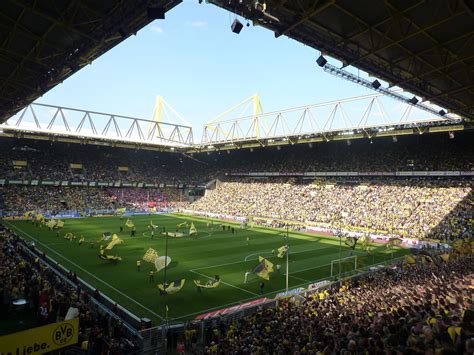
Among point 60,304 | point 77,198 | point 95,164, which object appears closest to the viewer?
point 60,304

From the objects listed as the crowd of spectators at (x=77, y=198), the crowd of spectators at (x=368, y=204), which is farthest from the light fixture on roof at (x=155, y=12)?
the crowd of spectators at (x=77, y=198)

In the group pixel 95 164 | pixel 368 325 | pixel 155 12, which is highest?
pixel 155 12

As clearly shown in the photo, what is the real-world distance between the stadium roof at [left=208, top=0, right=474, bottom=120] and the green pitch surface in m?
14.3

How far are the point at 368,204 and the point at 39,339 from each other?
162 ft

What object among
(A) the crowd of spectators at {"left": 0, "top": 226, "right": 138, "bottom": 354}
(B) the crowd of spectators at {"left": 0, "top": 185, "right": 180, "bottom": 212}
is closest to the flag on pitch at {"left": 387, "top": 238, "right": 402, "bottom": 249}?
(A) the crowd of spectators at {"left": 0, "top": 226, "right": 138, "bottom": 354}

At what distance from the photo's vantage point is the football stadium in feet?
37.7

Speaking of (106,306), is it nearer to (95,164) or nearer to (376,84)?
(376,84)

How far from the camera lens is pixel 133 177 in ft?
254

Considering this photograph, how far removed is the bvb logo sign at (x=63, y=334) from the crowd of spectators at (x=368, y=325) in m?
4.95

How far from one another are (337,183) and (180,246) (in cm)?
3387

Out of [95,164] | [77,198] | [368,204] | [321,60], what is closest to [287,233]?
[321,60]

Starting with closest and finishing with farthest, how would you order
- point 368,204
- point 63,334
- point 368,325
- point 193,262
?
point 63,334
point 368,325
point 193,262
point 368,204

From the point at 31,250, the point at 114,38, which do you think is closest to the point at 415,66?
the point at 114,38

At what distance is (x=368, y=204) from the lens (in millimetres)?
51156
